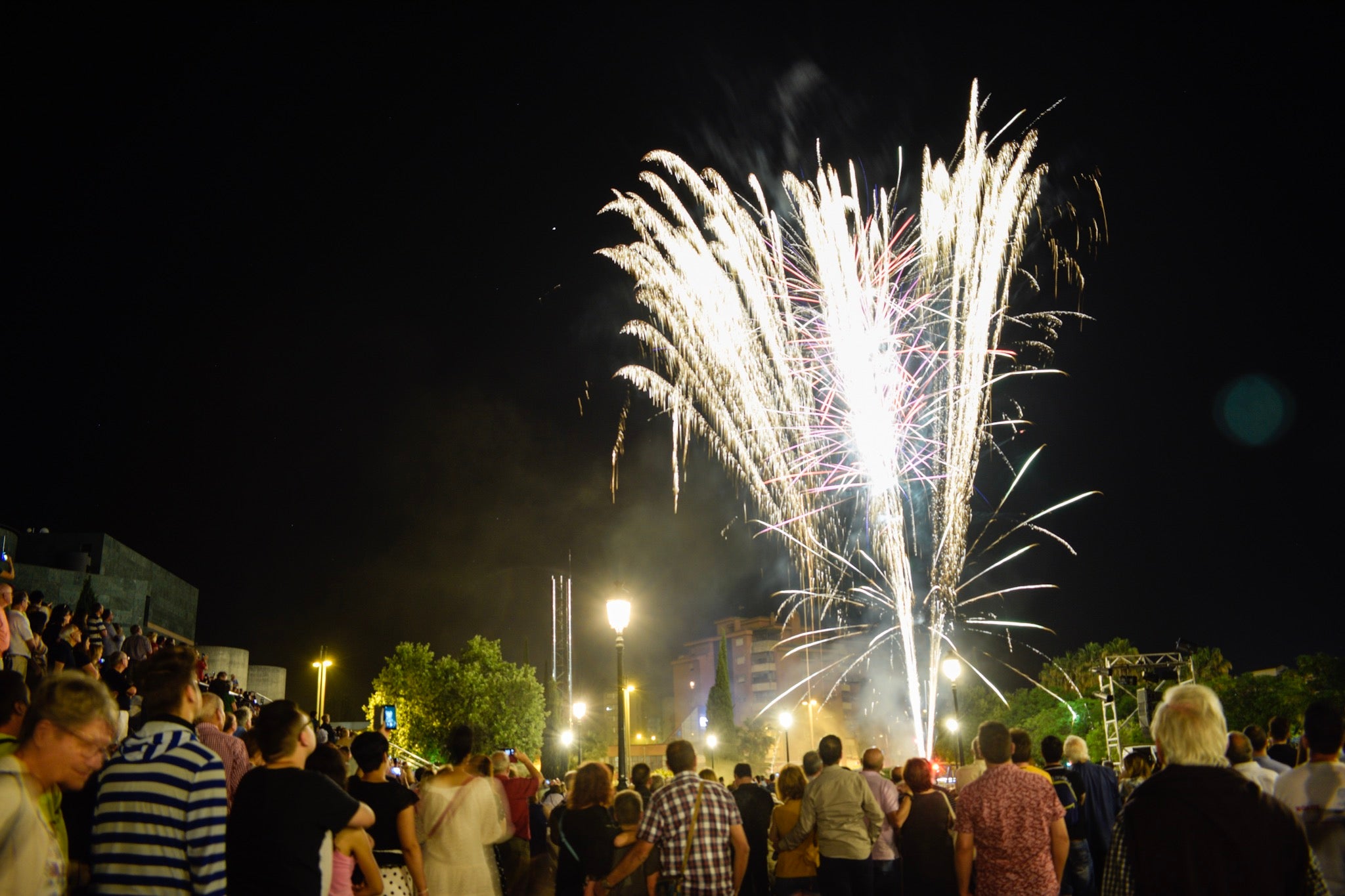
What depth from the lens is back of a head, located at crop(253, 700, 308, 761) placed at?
14.7 ft

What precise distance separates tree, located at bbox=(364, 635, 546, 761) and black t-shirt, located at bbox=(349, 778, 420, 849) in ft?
197

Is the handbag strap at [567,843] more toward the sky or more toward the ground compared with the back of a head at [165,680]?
more toward the ground

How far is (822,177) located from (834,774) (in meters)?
15.3

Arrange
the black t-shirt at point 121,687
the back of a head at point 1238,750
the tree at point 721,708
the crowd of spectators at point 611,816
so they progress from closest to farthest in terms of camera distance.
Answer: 1. the crowd of spectators at point 611,816
2. the back of a head at point 1238,750
3. the black t-shirt at point 121,687
4. the tree at point 721,708

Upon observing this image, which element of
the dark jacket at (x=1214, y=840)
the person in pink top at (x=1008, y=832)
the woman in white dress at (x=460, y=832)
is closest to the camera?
the dark jacket at (x=1214, y=840)

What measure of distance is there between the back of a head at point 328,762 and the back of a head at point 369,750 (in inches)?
4.4

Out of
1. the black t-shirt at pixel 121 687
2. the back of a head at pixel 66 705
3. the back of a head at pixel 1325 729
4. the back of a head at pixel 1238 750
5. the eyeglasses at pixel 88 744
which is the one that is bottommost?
the back of a head at pixel 1238 750

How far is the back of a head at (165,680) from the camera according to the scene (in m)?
4.12

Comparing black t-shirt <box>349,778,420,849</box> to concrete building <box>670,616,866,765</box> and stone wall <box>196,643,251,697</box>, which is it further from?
concrete building <box>670,616,866,765</box>

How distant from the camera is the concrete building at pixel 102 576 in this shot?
4100cm

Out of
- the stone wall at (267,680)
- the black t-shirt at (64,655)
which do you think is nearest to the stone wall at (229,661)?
the stone wall at (267,680)

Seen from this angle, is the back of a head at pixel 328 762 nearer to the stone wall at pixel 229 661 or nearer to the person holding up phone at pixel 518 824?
the person holding up phone at pixel 518 824

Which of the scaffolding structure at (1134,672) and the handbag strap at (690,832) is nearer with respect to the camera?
the handbag strap at (690,832)

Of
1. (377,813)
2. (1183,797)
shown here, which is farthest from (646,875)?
(1183,797)
